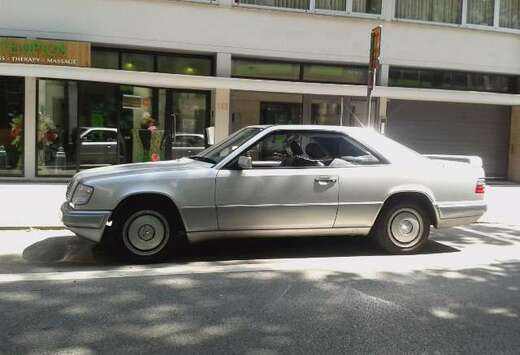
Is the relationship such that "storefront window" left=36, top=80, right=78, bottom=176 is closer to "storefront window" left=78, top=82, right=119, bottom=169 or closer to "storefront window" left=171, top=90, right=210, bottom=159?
"storefront window" left=78, top=82, right=119, bottom=169

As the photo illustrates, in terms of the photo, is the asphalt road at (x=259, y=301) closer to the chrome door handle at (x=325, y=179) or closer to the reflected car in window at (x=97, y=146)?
the chrome door handle at (x=325, y=179)

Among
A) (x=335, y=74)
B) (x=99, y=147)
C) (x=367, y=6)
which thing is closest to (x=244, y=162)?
(x=99, y=147)

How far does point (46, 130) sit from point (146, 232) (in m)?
8.50

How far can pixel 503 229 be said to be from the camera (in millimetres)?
9859

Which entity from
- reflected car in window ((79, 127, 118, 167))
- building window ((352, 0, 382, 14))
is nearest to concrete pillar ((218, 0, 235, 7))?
building window ((352, 0, 382, 14))

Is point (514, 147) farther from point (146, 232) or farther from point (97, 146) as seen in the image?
point (146, 232)

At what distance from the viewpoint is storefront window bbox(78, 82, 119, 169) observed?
560 inches

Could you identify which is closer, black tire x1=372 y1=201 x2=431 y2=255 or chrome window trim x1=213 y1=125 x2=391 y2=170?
chrome window trim x1=213 y1=125 x2=391 y2=170

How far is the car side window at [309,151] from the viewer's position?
7.28 meters

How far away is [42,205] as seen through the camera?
33.8ft

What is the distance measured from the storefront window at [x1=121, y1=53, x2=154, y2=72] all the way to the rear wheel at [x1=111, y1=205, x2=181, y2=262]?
9021mm

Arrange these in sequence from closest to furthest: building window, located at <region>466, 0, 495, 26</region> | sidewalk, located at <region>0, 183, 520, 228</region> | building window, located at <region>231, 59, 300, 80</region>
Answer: sidewalk, located at <region>0, 183, 520, 228</region>, building window, located at <region>231, 59, 300, 80</region>, building window, located at <region>466, 0, 495, 26</region>

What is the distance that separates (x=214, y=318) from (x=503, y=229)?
6.82 meters

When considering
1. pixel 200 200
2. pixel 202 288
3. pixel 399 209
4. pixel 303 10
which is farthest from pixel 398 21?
pixel 202 288
